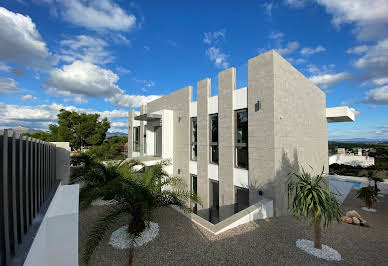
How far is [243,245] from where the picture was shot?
507 cm

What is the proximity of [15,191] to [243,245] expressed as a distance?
17.1ft

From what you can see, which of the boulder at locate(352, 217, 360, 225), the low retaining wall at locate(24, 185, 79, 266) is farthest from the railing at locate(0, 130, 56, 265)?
the boulder at locate(352, 217, 360, 225)

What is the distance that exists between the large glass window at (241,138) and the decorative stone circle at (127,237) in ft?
16.2

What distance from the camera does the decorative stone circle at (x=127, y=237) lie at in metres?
5.06

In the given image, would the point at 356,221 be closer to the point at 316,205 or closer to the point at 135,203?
the point at 316,205

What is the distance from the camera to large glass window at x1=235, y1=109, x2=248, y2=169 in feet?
28.7

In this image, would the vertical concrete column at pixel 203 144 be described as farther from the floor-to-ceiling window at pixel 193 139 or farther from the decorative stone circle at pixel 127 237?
the decorative stone circle at pixel 127 237

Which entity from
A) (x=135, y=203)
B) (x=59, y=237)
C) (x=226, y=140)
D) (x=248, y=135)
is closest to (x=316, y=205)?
(x=248, y=135)

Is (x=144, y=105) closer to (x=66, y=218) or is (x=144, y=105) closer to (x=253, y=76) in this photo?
(x=253, y=76)

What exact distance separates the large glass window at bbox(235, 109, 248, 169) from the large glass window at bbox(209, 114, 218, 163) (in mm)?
1459

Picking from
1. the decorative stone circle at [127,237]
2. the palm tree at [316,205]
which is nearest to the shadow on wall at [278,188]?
the palm tree at [316,205]

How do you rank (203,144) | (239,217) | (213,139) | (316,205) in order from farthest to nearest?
(203,144)
(213,139)
(239,217)
(316,205)

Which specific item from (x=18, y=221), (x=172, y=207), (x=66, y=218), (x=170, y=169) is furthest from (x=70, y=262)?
(x=170, y=169)

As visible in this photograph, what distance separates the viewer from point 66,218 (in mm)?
2906
